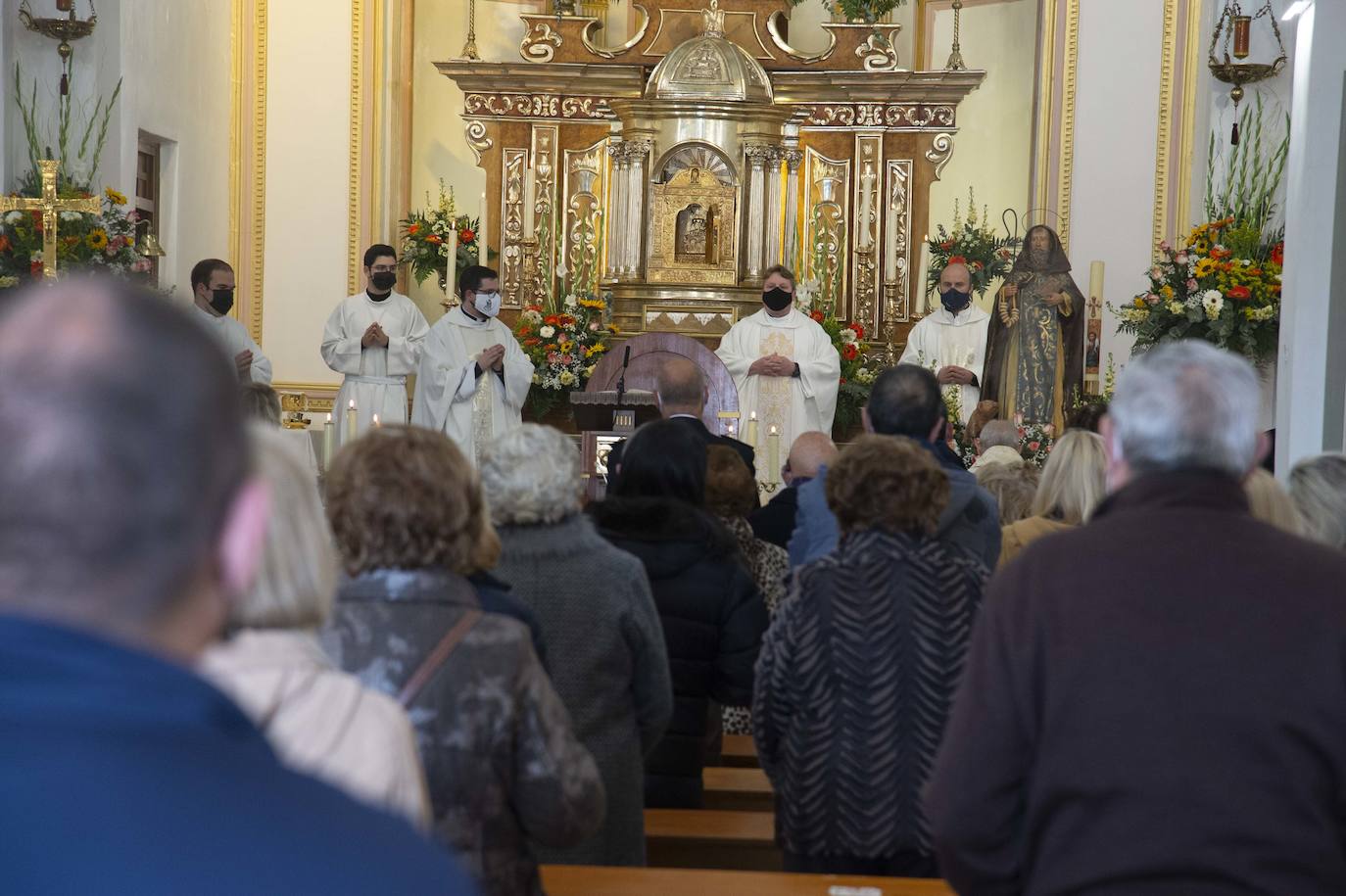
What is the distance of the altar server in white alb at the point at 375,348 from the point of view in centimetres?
1076

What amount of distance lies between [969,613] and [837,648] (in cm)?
28

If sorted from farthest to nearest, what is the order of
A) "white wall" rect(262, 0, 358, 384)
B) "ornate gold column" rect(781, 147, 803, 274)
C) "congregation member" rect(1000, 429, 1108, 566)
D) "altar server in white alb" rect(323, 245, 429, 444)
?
1. "ornate gold column" rect(781, 147, 803, 274)
2. "white wall" rect(262, 0, 358, 384)
3. "altar server in white alb" rect(323, 245, 429, 444)
4. "congregation member" rect(1000, 429, 1108, 566)

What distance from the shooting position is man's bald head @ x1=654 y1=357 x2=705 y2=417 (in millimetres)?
6496


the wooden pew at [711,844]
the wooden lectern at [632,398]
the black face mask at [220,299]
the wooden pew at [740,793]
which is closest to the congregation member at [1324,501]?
the wooden pew at [711,844]

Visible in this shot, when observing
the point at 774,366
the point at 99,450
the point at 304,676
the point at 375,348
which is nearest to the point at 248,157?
the point at 375,348

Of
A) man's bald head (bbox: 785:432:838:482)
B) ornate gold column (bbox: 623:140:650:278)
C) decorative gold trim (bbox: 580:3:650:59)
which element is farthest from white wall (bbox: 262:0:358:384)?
man's bald head (bbox: 785:432:838:482)

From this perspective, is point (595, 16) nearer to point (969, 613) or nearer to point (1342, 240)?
point (1342, 240)

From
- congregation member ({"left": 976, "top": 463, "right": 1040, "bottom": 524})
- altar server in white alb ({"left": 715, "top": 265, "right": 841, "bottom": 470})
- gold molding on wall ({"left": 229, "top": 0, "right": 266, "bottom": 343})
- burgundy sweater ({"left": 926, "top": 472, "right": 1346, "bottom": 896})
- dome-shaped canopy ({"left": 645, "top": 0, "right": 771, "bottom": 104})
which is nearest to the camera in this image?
burgundy sweater ({"left": 926, "top": 472, "right": 1346, "bottom": 896})

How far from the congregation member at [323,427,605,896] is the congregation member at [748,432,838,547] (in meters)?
3.26

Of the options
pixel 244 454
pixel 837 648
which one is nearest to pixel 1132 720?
pixel 837 648

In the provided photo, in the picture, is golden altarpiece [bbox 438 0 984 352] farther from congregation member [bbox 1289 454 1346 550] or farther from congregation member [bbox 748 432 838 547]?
congregation member [bbox 1289 454 1346 550]

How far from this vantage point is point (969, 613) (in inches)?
134

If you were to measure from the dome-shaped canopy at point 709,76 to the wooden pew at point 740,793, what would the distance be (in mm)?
8812

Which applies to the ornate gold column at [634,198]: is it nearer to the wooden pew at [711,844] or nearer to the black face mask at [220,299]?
the black face mask at [220,299]
